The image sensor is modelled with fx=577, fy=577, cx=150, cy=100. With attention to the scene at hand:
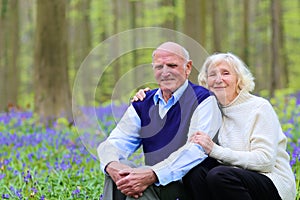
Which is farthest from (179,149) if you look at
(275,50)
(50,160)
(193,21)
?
(275,50)

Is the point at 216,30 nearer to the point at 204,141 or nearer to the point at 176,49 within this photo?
the point at 176,49

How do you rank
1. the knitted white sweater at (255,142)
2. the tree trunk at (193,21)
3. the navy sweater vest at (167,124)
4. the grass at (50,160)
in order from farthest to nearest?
1. the tree trunk at (193,21)
2. the grass at (50,160)
3. the navy sweater vest at (167,124)
4. the knitted white sweater at (255,142)

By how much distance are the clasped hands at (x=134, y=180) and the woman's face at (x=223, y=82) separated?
72 cm

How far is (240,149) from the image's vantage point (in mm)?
3709

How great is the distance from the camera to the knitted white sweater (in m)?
3.60

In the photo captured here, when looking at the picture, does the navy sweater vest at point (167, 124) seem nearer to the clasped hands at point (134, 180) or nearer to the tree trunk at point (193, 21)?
the clasped hands at point (134, 180)

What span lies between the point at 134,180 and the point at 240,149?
71cm

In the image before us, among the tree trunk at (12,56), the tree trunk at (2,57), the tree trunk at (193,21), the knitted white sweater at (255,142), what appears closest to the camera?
the knitted white sweater at (255,142)

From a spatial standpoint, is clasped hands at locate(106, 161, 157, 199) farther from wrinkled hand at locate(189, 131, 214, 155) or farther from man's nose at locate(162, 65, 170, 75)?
man's nose at locate(162, 65, 170, 75)

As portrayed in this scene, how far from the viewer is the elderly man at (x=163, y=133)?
3.64 m


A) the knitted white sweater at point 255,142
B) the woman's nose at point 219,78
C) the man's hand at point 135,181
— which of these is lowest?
the man's hand at point 135,181

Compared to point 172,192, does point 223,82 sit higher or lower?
higher

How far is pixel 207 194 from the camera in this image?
362 cm

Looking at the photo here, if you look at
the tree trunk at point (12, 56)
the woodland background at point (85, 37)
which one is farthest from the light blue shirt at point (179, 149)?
the tree trunk at point (12, 56)
